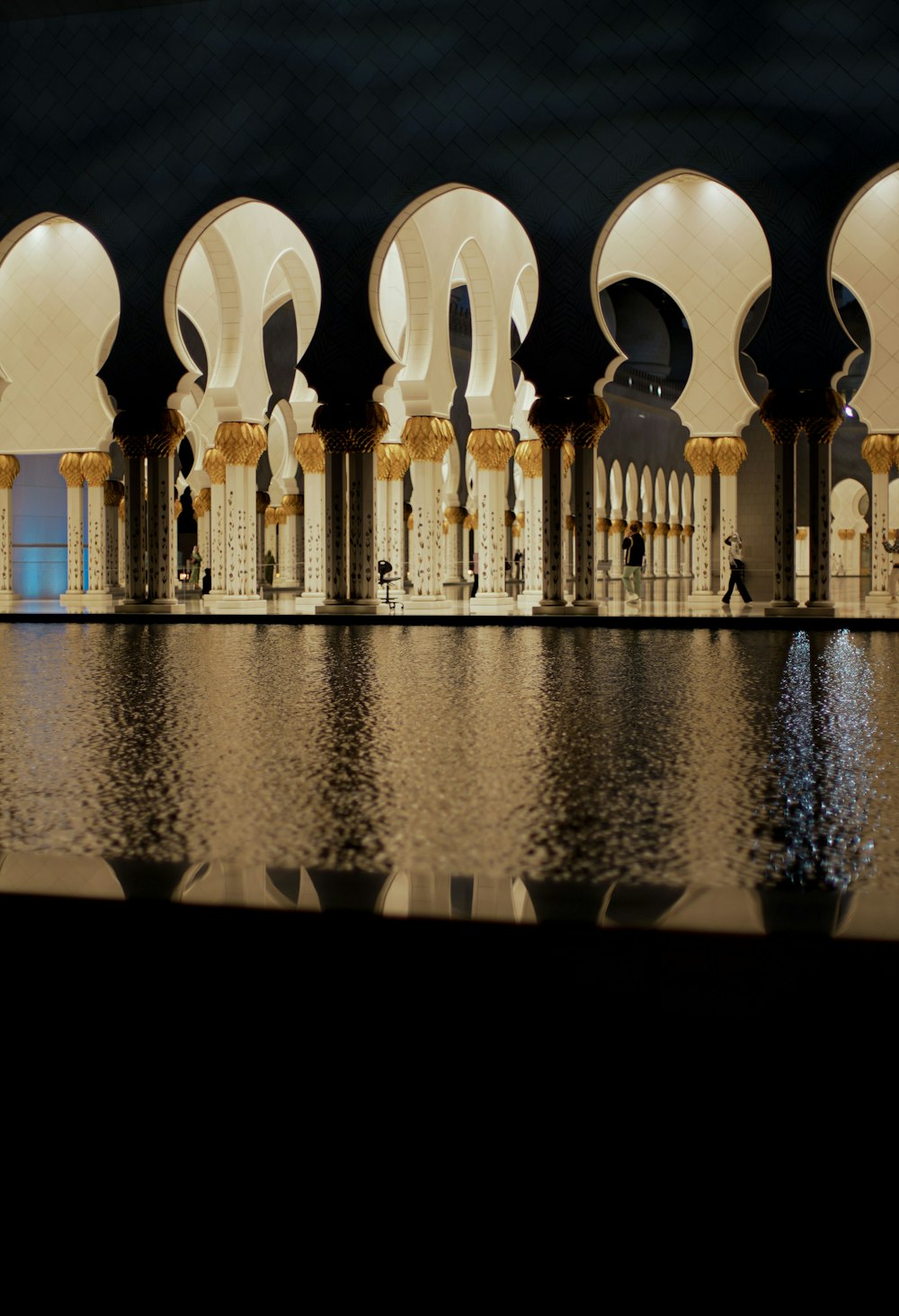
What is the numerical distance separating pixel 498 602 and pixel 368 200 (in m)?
3.85

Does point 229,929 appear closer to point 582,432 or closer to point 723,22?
point 582,432

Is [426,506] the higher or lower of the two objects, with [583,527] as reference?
higher

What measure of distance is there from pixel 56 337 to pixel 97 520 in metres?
2.18

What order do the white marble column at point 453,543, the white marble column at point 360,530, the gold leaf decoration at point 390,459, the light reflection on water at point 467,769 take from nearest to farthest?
the light reflection on water at point 467,769 → the white marble column at point 360,530 → the gold leaf decoration at point 390,459 → the white marble column at point 453,543

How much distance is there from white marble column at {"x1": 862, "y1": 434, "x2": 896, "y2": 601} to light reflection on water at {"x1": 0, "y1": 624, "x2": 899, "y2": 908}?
8794 mm

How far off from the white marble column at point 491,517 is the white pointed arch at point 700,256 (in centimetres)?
242

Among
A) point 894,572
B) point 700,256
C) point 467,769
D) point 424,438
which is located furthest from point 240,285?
point 467,769

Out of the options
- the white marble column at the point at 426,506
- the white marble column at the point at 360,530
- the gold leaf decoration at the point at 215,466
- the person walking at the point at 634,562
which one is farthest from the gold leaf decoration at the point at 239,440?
the person walking at the point at 634,562

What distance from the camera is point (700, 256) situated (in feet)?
47.0

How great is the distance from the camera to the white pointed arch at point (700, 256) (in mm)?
14023

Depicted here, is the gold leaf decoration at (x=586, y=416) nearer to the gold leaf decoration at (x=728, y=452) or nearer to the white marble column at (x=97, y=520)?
the gold leaf decoration at (x=728, y=452)

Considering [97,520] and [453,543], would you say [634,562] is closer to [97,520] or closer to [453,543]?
[453,543]

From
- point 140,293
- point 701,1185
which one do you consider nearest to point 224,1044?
point 701,1185

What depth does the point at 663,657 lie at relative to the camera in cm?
666
